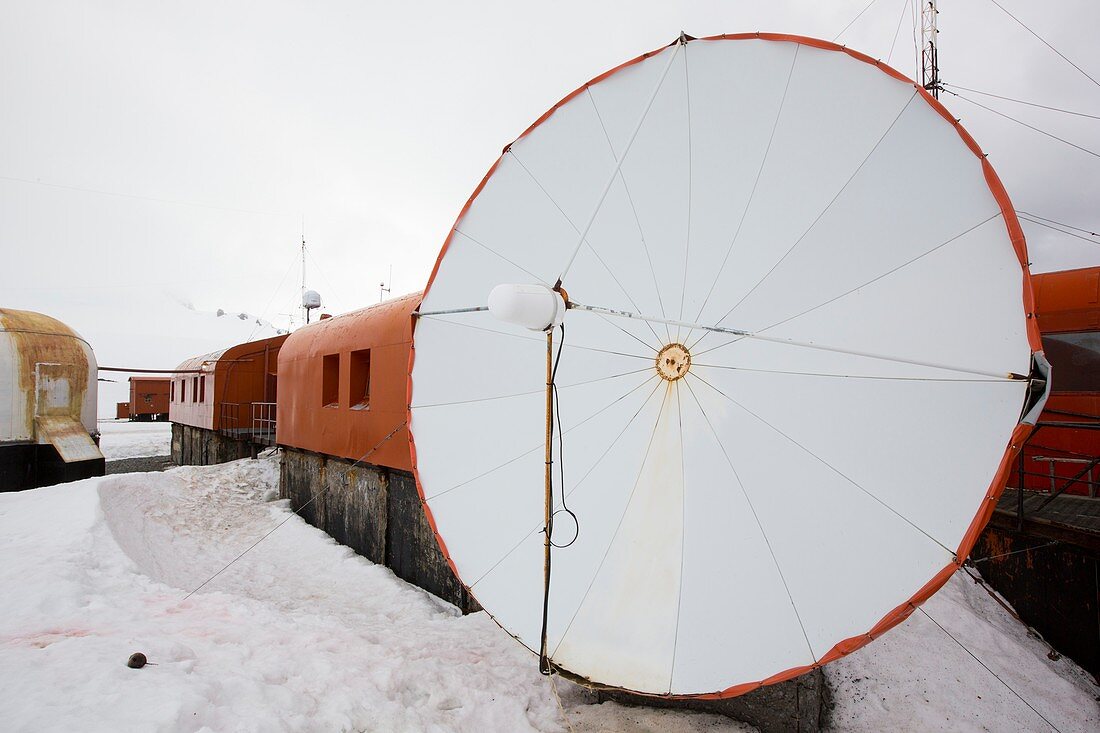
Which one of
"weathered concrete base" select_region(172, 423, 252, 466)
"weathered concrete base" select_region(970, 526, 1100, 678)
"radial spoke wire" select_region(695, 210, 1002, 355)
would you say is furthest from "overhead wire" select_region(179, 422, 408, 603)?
"weathered concrete base" select_region(172, 423, 252, 466)

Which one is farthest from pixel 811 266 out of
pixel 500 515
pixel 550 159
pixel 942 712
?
pixel 942 712

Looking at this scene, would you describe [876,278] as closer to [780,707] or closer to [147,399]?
[780,707]

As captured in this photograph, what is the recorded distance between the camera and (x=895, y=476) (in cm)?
322

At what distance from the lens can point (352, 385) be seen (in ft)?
35.9

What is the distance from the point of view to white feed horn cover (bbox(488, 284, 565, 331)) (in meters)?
2.77

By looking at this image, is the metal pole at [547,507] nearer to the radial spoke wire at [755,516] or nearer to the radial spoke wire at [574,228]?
the radial spoke wire at [574,228]

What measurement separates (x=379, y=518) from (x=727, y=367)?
27.6 ft

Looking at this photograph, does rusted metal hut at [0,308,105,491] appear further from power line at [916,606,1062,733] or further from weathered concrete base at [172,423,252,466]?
power line at [916,606,1062,733]

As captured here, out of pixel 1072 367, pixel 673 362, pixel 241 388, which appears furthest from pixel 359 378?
pixel 241 388

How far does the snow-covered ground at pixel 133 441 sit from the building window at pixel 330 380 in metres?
22.0

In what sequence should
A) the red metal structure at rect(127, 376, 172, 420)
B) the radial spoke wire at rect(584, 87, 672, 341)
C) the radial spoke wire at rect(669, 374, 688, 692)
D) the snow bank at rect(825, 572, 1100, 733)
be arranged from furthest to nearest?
1. the red metal structure at rect(127, 376, 172, 420)
2. the snow bank at rect(825, 572, 1100, 733)
3. the radial spoke wire at rect(584, 87, 672, 341)
4. the radial spoke wire at rect(669, 374, 688, 692)

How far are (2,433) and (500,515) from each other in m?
19.2

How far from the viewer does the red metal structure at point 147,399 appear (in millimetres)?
43375

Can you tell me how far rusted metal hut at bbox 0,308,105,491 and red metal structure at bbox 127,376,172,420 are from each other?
104 feet
